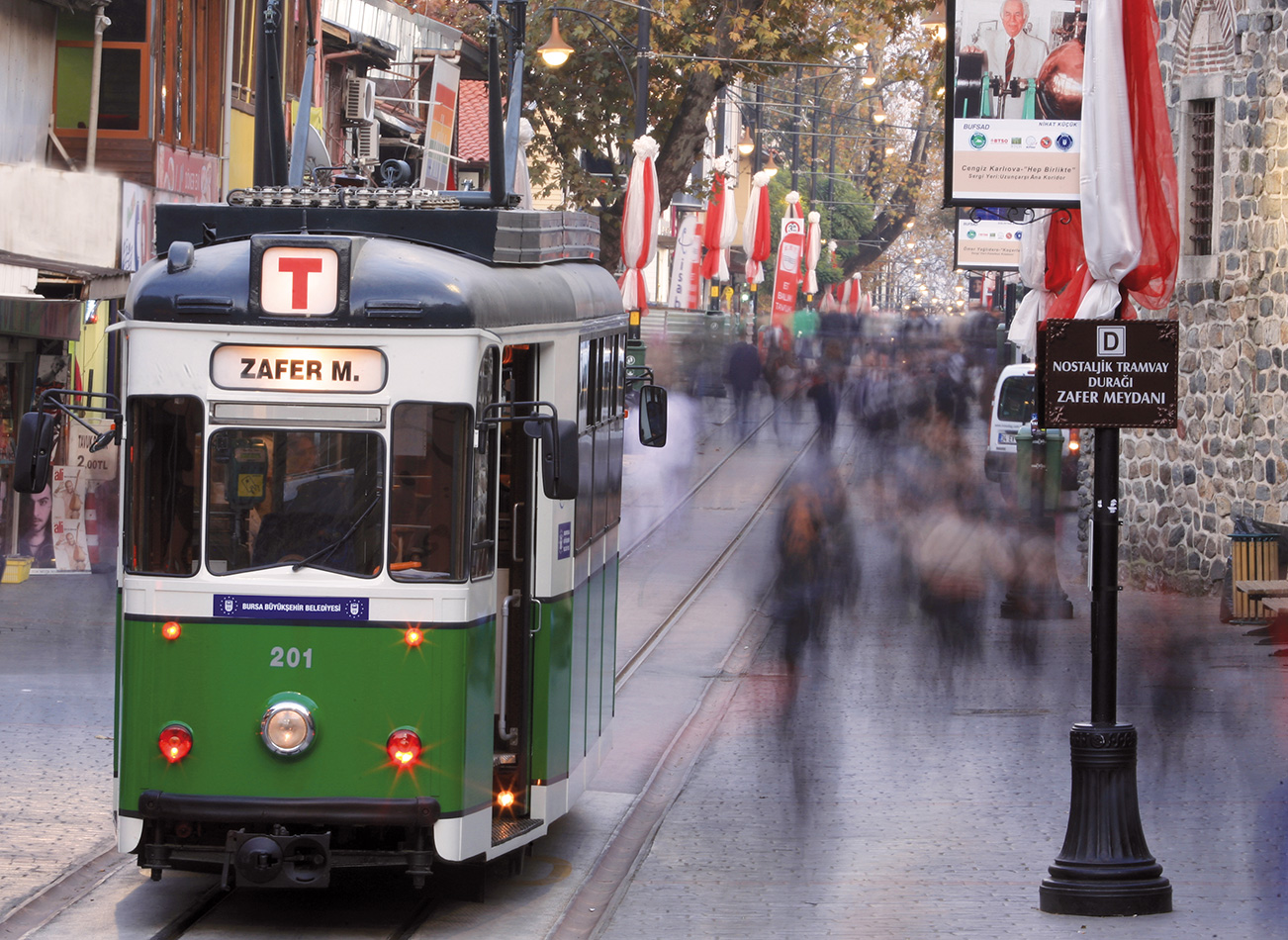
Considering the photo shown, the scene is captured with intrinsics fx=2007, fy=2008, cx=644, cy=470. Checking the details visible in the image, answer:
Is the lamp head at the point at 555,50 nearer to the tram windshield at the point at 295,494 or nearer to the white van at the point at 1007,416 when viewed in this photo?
the white van at the point at 1007,416

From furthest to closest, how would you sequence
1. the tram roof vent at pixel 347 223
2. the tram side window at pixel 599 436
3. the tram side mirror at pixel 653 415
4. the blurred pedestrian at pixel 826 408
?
the blurred pedestrian at pixel 826 408 < the tram side mirror at pixel 653 415 < the tram side window at pixel 599 436 < the tram roof vent at pixel 347 223

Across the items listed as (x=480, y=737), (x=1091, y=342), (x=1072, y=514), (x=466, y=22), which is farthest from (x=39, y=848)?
(x=466, y=22)

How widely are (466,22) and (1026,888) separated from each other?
34.4 metres

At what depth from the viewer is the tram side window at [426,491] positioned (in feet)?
26.9

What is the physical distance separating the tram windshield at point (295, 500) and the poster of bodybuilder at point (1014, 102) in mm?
12194

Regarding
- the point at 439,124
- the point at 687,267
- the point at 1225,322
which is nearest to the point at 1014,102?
the point at 1225,322

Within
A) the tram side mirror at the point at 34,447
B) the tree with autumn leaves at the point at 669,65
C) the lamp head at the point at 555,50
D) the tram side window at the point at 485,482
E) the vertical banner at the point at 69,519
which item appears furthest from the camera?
the tree with autumn leaves at the point at 669,65

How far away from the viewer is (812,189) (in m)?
76.1

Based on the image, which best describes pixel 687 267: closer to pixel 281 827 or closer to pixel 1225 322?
pixel 1225 322

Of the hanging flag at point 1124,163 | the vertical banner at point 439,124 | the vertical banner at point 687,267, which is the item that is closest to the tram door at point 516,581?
the hanging flag at point 1124,163

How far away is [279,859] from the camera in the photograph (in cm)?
813

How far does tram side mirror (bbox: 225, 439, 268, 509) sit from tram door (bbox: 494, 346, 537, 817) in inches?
52.1

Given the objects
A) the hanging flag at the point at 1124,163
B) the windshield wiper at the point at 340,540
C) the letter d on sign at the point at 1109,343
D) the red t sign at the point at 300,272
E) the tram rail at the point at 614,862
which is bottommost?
the tram rail at the point at 614,862

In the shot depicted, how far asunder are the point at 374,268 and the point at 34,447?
1.55 m
